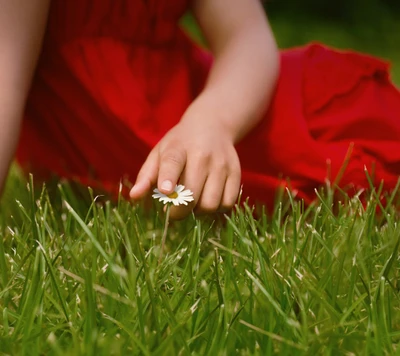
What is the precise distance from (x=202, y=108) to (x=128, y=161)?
0.91ft

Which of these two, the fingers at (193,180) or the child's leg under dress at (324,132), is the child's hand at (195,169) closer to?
the fingers at (193,180)

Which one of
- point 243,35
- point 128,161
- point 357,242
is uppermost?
point 243,35

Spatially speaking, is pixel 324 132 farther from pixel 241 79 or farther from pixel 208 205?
pixel 208 205

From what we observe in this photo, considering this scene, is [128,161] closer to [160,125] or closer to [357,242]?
[160,125]

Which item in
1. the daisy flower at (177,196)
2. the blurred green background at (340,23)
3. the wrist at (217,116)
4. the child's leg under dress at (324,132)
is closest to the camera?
the daisy flower at (177,196)

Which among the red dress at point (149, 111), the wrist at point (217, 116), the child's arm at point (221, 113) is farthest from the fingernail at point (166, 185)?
the red dress at point (149, 111)

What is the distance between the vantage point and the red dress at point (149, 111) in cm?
129

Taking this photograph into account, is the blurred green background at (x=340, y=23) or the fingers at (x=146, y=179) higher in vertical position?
the fingers at (x=146, y=179)

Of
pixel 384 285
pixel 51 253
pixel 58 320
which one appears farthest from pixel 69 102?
pixel 384 285

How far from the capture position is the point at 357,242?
907 mm

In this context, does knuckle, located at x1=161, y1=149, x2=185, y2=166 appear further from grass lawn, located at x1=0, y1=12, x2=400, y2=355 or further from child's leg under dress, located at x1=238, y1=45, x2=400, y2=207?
child's leg under dress, located at x1=238, y1=45, x2=400, y2=207

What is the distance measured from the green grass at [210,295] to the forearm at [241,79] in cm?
16

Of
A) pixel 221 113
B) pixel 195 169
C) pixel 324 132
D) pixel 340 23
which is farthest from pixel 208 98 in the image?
pixel 340 23

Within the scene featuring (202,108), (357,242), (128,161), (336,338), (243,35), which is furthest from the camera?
(128,161)
